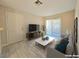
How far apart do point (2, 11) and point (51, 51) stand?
12.5 feet

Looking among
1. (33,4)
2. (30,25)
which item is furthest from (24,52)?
(30,25)

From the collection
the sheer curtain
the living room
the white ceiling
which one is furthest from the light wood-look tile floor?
the sheer curtain

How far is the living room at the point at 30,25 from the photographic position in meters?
3.89

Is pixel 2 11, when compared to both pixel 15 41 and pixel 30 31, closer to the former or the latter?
pixel 15 41

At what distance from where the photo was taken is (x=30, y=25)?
6684mm

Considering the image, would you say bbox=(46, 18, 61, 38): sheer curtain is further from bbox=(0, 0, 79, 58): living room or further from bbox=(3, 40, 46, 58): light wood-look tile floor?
bbox=(3, 40, 46, 58): light wood-look tile floor

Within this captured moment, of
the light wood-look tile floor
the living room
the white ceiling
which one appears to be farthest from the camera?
the white ceiling

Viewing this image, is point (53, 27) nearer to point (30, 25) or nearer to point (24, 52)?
point (30, 25)

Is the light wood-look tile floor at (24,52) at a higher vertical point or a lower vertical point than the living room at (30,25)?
lower

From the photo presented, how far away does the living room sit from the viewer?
3.89m

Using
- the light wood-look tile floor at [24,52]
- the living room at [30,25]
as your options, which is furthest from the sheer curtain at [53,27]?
the light wood-look tile floor at [24,52]

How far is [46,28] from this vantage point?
9281 millimetres

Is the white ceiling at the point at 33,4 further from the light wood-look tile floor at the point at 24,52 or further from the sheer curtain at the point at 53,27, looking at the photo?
the sheer curtain at the point at 53,27

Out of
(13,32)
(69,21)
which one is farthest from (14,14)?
(69,21)
